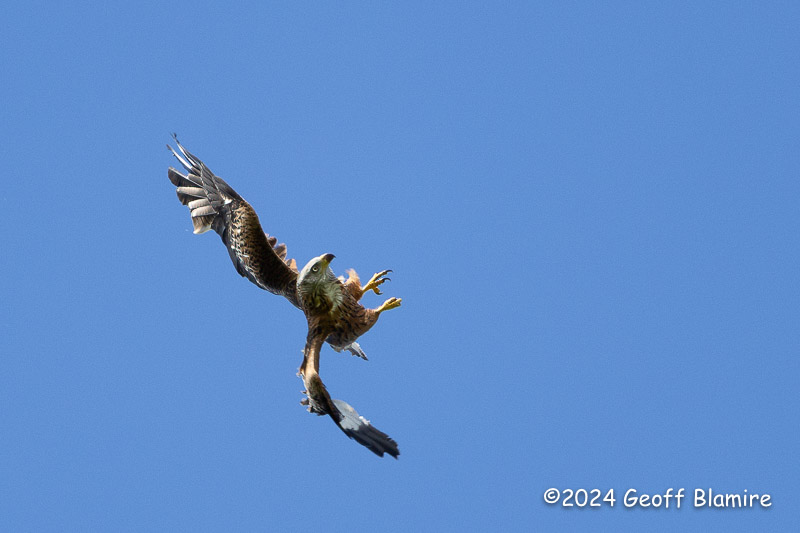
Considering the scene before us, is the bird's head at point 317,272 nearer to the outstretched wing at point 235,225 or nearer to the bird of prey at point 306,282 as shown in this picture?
the bird of prey at point 306,282

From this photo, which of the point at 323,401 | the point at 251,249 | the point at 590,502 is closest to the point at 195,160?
the point at 251,249

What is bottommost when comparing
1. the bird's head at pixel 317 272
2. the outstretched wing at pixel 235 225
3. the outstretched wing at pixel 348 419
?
the outstretched wing at pixel 348 419

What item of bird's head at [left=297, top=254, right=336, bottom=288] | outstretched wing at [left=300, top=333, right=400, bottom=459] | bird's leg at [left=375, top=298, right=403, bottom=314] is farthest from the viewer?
bird's leg at [left=375, top=298, right=403, bottom=314]

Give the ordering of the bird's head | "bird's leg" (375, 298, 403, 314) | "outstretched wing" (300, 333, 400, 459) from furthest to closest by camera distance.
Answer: "bird's leg" (375, 298, 403, 314) → the bird's head → "outstretched wing" (300, 333, 400, 459)

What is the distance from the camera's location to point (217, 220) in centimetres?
750

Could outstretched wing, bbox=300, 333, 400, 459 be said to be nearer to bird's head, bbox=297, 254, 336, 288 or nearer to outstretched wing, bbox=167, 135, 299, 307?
bird's head, bbox=297, 254, 336, 288

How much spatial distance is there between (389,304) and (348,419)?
1180 mm

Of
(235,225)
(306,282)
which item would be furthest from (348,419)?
(235,225)

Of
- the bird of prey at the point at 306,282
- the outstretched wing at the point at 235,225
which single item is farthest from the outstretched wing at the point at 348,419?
the outstretched wing at the point at 235,225

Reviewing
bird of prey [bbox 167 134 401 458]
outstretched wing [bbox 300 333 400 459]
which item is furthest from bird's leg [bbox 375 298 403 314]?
outstretched wing [bbox 300 333 400 459]

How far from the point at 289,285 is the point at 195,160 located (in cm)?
142

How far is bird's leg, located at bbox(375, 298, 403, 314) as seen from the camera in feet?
22.9

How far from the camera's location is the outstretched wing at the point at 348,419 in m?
6.06

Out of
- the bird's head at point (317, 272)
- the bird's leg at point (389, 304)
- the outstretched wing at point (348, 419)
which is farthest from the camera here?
the bird's leg at point (389, 304)
